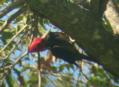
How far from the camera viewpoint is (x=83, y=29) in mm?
1951

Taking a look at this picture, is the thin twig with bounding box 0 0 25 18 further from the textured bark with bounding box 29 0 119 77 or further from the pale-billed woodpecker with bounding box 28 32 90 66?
the pale-billed woodpecker with bounding box 28 32 90 66

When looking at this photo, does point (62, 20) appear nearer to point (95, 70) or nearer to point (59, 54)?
point (59, 54)

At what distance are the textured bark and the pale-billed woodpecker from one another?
0.15 meters

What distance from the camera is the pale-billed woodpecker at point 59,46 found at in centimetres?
214

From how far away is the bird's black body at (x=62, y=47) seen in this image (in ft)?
7.00

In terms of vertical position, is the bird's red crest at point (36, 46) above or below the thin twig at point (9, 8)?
below

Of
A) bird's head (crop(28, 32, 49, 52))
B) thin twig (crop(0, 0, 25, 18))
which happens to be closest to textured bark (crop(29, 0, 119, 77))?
thin twig (crop(0, 0, 25, 18))

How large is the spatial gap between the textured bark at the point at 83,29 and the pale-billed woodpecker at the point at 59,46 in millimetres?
154

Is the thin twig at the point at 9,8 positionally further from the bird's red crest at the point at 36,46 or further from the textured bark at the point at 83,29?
the bird's red crest at the point at 36,46

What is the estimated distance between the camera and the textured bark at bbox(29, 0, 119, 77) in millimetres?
1923

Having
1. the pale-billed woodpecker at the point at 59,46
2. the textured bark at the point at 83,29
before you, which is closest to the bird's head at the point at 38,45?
the pale-billed woodpecker at the point at 59,46

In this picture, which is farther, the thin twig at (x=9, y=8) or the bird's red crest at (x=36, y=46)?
the bird's red crest at (x=36, y=46)

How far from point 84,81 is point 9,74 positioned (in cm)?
67

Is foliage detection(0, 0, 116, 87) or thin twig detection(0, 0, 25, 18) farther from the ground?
thin twig detection(0, 0, 25, 18)
